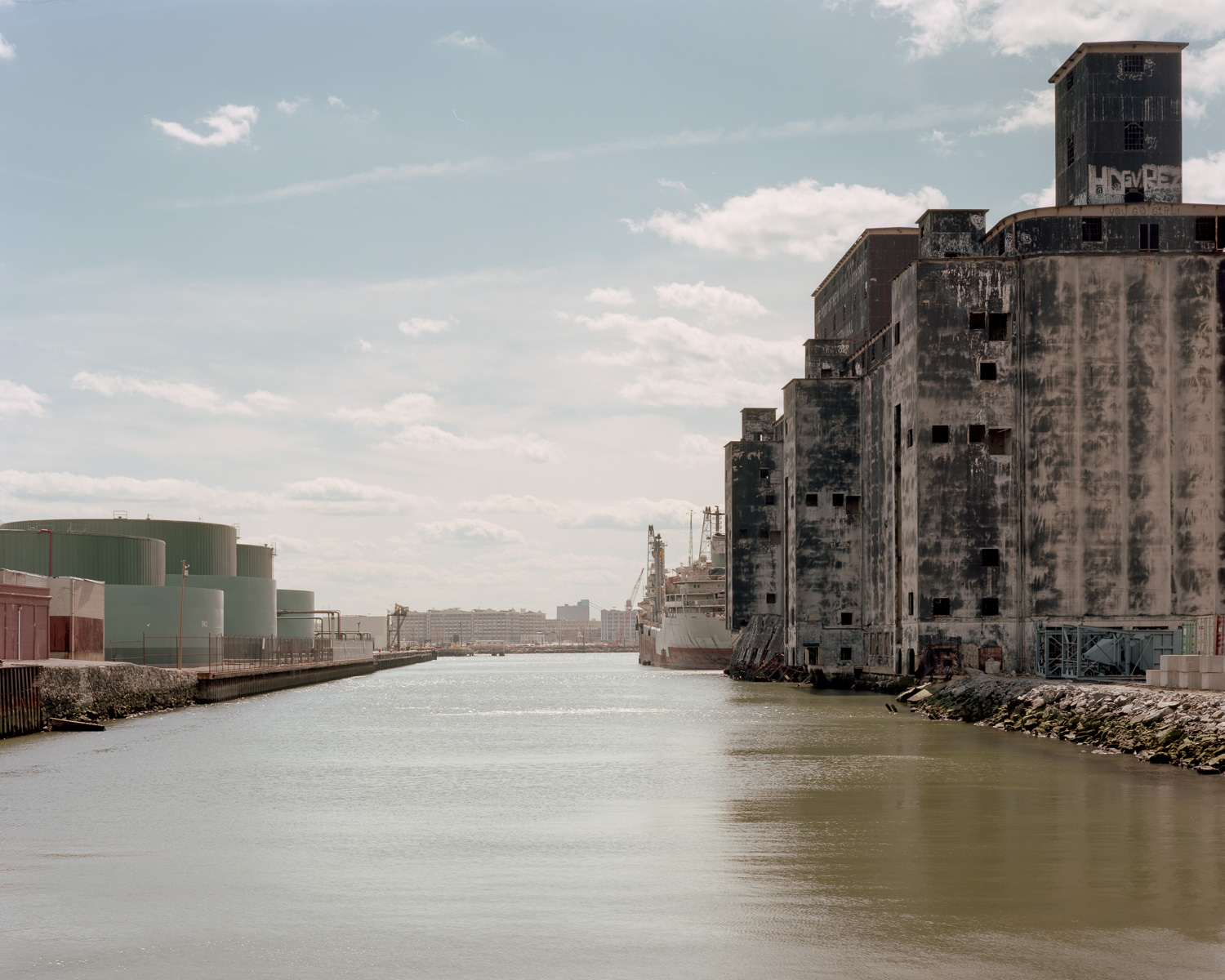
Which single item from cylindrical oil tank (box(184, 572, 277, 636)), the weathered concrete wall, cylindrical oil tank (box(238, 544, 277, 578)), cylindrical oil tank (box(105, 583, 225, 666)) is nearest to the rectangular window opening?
the weathered concrete wall

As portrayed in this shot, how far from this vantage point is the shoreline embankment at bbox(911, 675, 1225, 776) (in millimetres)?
30625

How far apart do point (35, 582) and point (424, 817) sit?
4844cm

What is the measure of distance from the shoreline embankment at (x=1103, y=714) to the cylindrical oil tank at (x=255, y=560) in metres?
96.4

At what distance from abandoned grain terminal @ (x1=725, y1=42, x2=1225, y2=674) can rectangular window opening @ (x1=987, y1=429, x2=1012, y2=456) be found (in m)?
0.11

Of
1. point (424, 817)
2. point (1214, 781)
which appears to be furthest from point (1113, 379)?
point (424, 817)

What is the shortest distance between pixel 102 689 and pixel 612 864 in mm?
39141

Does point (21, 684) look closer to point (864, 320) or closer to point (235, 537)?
point (864, 320)

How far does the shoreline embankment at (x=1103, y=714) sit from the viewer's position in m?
30.6

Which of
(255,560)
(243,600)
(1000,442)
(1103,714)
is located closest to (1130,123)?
(1000,442)

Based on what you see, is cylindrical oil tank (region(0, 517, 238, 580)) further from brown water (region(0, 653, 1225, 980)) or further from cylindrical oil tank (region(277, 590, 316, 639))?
brown water (region(0, 653, 1225, 980))

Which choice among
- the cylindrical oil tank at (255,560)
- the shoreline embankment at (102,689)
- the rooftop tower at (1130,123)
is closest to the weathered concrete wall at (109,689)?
the shoreline embankment at (102,689)

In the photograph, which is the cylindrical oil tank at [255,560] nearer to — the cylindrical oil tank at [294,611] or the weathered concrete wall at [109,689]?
the cylindrical oil tank at [294,611]

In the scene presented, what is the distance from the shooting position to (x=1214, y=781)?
26594 millimetres

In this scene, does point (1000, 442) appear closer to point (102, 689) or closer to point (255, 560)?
point (102, 689)
